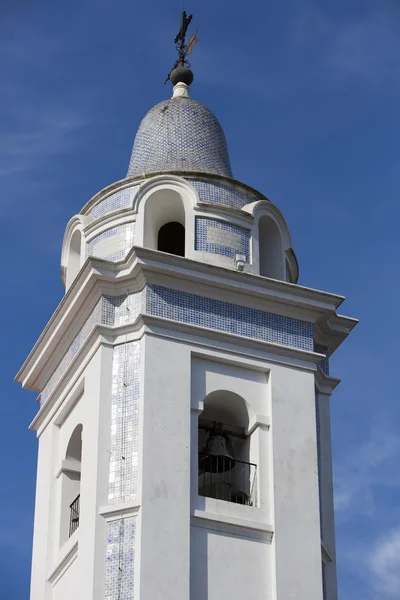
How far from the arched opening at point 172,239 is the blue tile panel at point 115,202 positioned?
1023 mm

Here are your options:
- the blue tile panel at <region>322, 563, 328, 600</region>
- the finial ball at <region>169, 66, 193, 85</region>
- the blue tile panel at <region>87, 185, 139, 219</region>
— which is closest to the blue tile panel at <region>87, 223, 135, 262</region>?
the blue tile panel at <region>87, 185, 139, 219</region>

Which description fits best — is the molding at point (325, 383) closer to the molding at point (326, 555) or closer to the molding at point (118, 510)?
the molding at point (326, 555)

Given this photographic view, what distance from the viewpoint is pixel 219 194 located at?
23.2m

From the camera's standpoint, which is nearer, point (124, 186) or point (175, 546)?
point (175, 546)

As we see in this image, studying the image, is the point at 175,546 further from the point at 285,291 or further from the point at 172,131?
the point at 172,131

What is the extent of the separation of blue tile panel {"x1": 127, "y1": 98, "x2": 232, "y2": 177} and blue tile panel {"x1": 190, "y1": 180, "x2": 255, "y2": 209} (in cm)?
35

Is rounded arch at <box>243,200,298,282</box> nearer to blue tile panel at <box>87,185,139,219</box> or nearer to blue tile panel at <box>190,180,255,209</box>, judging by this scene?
blue tile panel at <box>190,180,255,209</box>

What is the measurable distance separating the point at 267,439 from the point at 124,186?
4.51 metres

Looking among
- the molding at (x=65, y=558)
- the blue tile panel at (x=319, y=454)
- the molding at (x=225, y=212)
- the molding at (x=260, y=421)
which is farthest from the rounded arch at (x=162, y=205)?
the molding at (x=65, y=558)

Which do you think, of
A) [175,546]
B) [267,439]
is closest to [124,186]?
[267,439]

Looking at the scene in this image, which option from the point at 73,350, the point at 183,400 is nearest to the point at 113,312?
the point at 73,350

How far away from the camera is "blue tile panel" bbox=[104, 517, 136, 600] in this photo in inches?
762

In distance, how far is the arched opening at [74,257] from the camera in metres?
24.0

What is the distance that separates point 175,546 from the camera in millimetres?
19625
